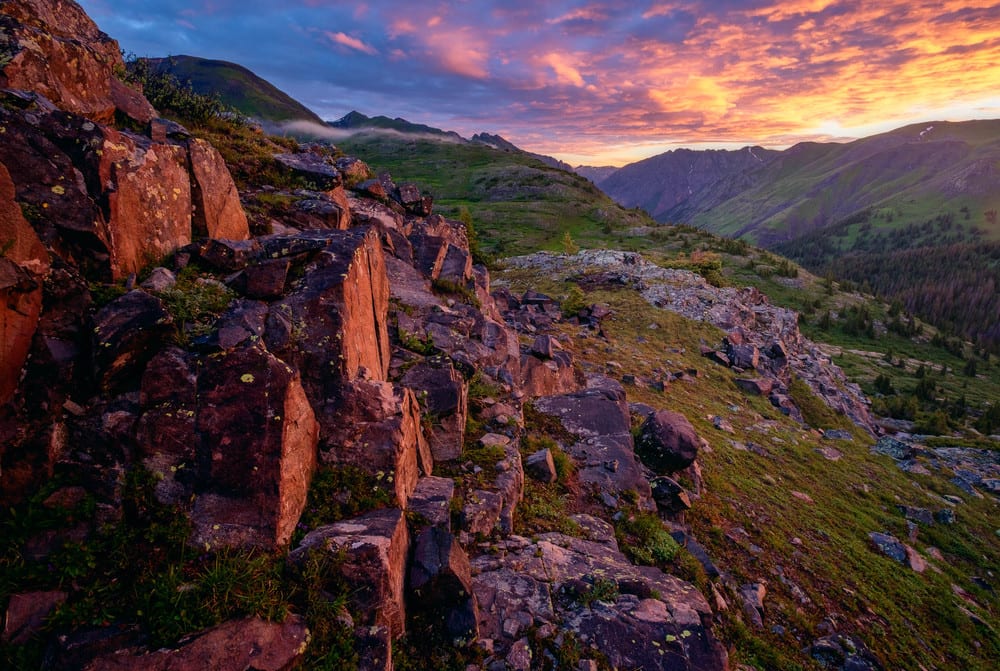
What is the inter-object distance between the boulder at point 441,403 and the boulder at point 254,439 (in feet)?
11.5

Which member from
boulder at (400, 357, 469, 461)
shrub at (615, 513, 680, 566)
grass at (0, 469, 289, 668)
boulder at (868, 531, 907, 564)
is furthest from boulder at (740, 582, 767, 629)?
grass at (0, 469, 289, 668)

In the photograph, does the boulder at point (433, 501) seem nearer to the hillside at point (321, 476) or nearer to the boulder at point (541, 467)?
the hillside at point (321, 476)

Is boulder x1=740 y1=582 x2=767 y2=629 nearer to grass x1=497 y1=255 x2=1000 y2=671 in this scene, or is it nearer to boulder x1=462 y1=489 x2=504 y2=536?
grass x1=497 y1=255 x2=1000 y2=671

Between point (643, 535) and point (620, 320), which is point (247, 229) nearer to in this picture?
point (643, 535)

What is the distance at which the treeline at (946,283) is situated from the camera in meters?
99.1

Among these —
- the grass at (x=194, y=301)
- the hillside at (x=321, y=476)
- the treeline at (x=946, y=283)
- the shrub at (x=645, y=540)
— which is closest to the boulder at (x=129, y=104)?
the hillside at (x=321, y=476)

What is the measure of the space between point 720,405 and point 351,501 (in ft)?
70.4

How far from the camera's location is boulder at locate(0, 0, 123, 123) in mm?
7258

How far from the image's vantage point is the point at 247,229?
10508mm

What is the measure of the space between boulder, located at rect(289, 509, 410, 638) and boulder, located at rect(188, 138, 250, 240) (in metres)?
6.90

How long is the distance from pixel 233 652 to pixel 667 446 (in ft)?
38.7

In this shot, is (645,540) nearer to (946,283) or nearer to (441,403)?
(441,403)

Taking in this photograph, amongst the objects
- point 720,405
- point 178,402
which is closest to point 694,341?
point 720,405

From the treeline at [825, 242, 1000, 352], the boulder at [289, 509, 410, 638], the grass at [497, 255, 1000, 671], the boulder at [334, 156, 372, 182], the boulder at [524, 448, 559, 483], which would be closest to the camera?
the boulder at [289, 509, 410, 638]
